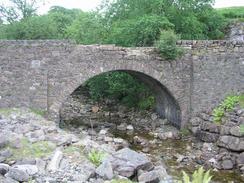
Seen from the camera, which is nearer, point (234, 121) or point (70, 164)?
point (70, 164)

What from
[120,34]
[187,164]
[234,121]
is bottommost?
[187,164]

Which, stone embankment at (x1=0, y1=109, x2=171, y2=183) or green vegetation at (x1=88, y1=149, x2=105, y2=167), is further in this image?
green vegetation at (x1=88, y1=149, x2=105, y2=167)

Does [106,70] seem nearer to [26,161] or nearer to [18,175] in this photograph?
[26,161]

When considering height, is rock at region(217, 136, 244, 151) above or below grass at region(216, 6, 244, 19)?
below

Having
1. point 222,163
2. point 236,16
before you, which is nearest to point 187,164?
point 222,163

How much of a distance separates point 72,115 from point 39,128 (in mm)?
9094

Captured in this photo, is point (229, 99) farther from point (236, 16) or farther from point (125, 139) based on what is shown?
point (236, 16)

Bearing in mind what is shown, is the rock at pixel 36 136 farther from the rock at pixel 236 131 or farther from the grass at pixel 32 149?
the rock at pixel 236 131

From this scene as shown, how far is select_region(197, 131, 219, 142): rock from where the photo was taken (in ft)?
60.8

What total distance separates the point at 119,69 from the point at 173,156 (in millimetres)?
4237

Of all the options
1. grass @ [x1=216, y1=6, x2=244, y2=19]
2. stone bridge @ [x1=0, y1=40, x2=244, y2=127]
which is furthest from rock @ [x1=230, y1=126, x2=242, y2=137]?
grass @ [x1=216, y1=6, x2=244, y2=19]

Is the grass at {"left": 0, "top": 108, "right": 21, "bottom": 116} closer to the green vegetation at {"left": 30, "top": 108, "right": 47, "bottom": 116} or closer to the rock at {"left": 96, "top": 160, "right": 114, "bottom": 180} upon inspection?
the green vegetation at {"left": 30, "top": 108, "right": 47, "bottom": 116}

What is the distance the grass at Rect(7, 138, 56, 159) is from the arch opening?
7.35 metres

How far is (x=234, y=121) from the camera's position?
17969 mm
